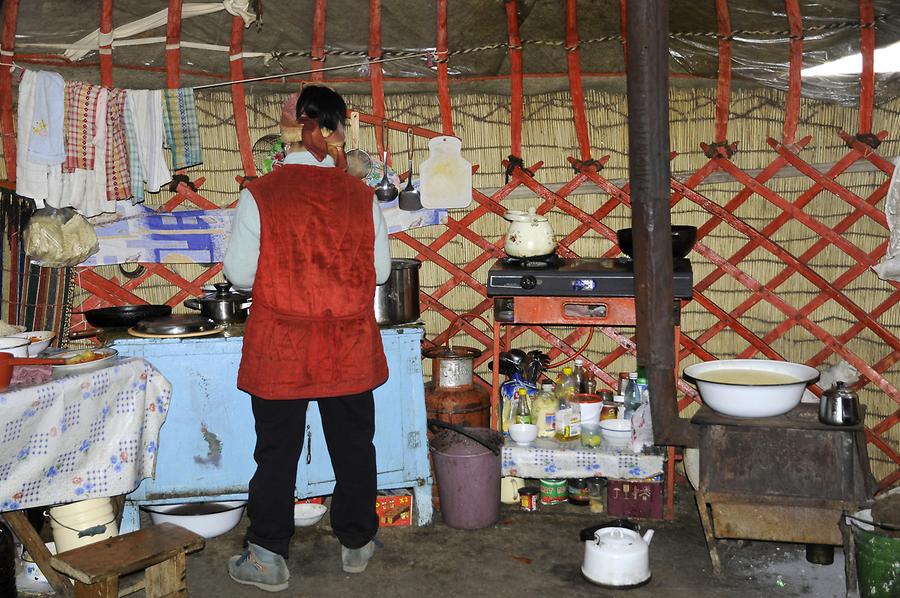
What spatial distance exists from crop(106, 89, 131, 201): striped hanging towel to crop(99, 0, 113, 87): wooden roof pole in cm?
19

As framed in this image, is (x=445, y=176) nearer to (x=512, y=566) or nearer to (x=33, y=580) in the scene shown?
(x=512, y=566)

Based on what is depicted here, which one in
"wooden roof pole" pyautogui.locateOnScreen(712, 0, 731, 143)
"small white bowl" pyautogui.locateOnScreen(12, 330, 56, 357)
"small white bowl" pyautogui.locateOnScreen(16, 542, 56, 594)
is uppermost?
"wooden roof pole" pyautogui.locateOnScreen(712, 0, 731, 143)

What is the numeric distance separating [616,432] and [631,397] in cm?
24

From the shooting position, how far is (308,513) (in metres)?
3.12

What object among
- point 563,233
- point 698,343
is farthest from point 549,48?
point 698,343

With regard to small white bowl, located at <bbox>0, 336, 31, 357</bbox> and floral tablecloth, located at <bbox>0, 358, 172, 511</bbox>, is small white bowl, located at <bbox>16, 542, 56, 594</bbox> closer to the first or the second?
floral tablecloth, located at <bbox>0, 358, 172, 511</bbox>

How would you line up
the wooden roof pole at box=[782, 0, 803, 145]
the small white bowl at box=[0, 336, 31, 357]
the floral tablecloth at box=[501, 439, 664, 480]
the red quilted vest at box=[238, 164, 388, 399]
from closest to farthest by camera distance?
the red quilted vest at box=[238, 164, 388, 399], the small white bowl at box=[0, 336, 31, 357], the floral tablecloth at box=[501, 439, 664, 480], the wooden roof pole at box=[782, 0, 803, 145]

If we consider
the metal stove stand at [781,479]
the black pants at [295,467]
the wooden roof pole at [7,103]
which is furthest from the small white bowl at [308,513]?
the wooden roof pole at [7,103]

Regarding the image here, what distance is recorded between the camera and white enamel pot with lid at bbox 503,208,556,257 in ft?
10.7

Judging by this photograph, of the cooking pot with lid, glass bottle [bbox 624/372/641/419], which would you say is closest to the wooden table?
the cooking pot with lid

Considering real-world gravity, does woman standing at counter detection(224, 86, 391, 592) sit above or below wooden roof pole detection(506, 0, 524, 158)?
below

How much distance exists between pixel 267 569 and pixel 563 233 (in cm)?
199

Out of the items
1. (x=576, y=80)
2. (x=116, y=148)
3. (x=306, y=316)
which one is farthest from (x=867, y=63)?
(x=116, y=148)

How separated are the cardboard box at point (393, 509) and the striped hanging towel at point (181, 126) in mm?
1664
